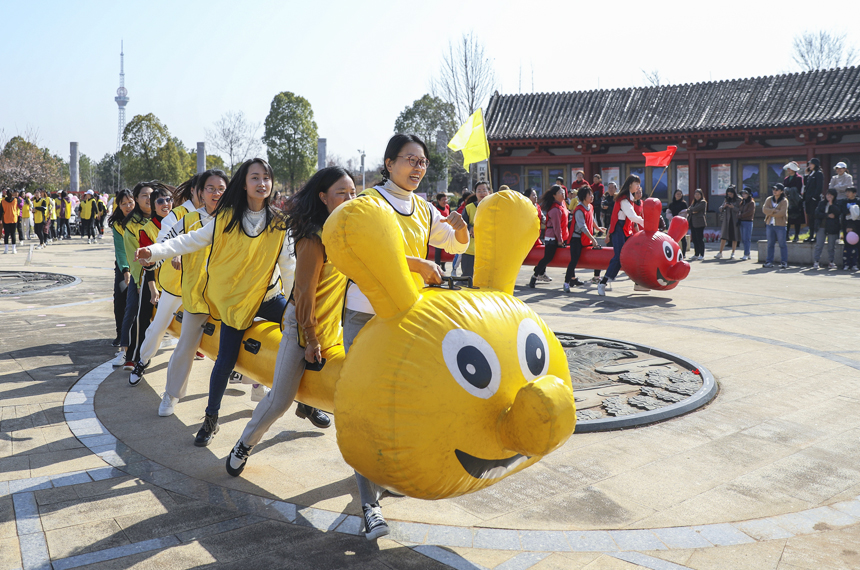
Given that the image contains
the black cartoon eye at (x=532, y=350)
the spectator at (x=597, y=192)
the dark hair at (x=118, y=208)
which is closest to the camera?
the black cartoon eye at (x=532, y=350)

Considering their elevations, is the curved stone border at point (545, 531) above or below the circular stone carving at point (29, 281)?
below

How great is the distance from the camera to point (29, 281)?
12.8m

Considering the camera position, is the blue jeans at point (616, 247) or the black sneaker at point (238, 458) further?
the blue jeans at point (616, 247)

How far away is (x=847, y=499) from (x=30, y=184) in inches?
1796

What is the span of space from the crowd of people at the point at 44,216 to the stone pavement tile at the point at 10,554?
19.2m

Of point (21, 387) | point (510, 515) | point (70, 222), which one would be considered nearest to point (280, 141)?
point (70, 222)

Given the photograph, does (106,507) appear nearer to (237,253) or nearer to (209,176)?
(237,253)

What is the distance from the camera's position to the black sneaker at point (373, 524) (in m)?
3.25

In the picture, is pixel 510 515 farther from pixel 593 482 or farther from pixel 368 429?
pixel 368 429

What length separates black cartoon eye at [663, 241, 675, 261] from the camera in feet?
34.6

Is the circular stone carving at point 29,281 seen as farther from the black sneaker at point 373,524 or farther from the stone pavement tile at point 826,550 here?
the stone pavement tile at point 826,550

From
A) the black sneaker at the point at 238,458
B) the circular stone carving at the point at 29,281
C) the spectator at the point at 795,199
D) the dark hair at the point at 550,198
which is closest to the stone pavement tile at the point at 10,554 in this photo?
the black sneaker at the point at 238,458

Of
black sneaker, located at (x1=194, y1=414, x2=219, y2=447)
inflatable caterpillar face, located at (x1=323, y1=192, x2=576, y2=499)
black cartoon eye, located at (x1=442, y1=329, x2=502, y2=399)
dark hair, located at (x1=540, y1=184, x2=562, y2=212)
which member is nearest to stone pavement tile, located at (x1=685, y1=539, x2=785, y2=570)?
inflatable caterpillar face, located at (x1=323, y1=192, x2=576, y2=499)

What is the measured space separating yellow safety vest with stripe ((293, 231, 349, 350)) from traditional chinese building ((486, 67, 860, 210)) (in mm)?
19939
